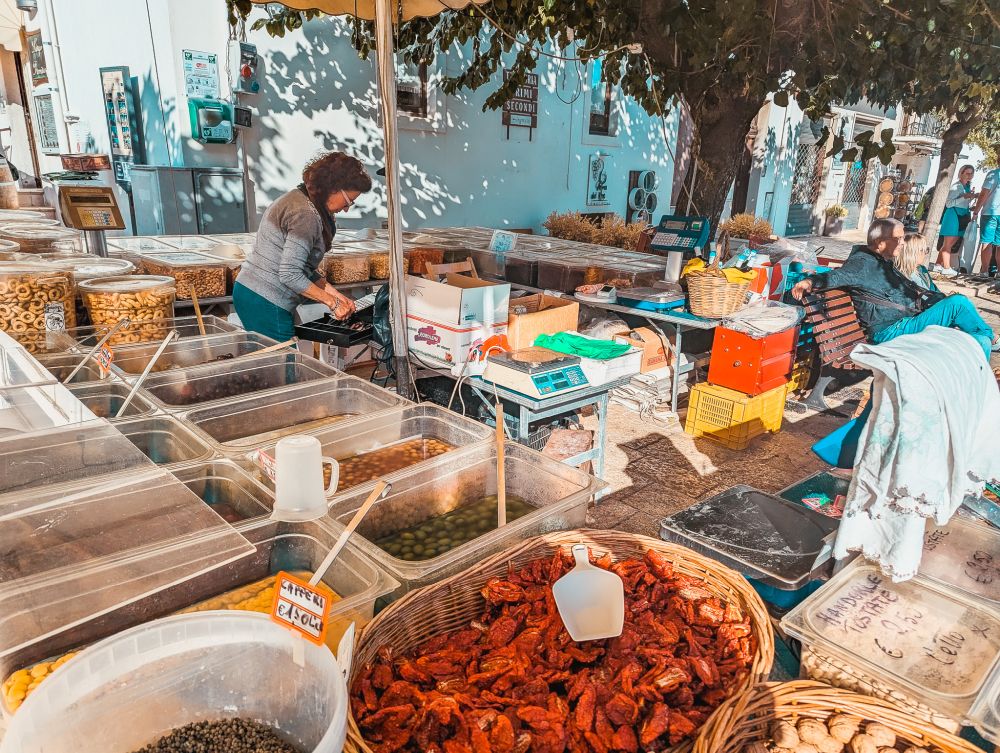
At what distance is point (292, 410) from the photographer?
2561 mm

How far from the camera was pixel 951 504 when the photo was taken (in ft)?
6.00

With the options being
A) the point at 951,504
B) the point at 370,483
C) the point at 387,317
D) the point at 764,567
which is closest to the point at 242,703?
the point at 370,483

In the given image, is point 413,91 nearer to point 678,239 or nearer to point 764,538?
point 678,239

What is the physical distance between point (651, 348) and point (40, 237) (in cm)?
422

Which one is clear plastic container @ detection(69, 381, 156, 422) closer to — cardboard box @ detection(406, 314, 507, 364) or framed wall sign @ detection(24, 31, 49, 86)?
cardboard box @ detection(406, 314, 507, 364)

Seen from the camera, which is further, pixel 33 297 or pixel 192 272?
pixel 192 272

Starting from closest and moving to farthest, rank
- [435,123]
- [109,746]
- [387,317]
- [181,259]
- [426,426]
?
[109,746] < [426,426] < [387,317] < [181,259] < [435,123]

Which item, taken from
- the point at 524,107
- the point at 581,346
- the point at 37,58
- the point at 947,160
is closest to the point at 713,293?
the point at 581,346

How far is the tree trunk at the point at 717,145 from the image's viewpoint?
629 centimetres

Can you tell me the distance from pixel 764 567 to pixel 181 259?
3.70m

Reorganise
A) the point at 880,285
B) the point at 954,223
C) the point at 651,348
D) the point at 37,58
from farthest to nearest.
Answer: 1. the point at 954,223
2. the point at 37,58
3. the point at 651,348
4. the point at 880,285

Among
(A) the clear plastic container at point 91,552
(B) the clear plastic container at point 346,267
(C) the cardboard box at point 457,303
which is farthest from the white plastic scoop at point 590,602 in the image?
(B) the clear plastic container at point 346,267

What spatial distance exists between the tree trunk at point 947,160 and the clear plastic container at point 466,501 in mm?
10328

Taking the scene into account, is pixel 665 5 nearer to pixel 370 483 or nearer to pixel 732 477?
pixel 732 477
